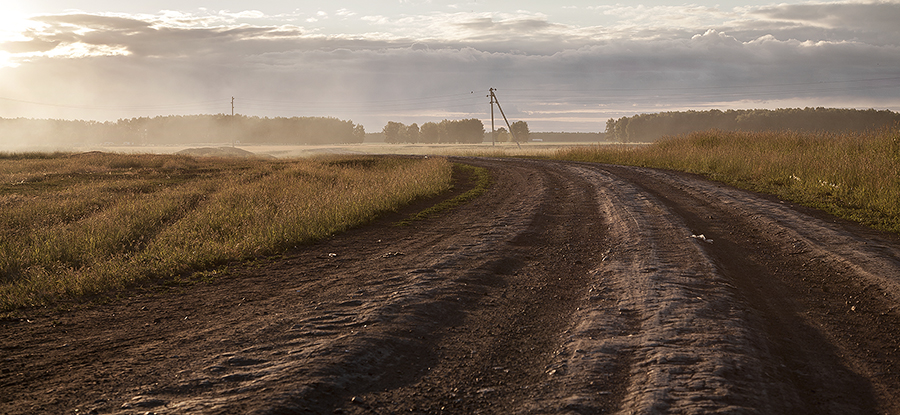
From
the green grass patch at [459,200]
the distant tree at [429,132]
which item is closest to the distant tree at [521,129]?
the distant tree at [429,132]

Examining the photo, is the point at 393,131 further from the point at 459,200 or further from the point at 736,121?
the point at 459,200

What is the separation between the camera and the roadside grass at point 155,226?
7270 mm

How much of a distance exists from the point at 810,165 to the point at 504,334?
1533 centimetres

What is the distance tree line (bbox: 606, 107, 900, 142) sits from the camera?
89.9 m

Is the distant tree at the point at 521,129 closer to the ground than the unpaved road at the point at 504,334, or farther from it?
farther from it

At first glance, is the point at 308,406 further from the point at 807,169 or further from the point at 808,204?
the point at 807,169

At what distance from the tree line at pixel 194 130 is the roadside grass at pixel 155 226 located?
432 feet

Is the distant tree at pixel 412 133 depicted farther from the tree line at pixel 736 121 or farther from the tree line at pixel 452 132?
the tree line at pixel 736 121

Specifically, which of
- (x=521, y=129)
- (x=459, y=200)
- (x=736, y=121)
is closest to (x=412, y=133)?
(x=521, y=129)

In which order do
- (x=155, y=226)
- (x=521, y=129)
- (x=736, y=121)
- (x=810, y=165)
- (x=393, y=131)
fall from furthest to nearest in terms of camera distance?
(x=393, y=131)
(x=521, y=129)
(x=736, y=121)
(x=810, y=165)
(x=155, y=226)

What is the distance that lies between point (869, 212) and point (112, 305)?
13748 mm

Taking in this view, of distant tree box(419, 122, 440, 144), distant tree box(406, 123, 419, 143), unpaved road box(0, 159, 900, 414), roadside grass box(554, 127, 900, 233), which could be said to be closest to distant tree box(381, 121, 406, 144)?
distant tree box(406, 123, 419, 143)

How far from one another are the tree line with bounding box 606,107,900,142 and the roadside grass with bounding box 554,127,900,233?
5331 cm

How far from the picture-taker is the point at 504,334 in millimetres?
4824
